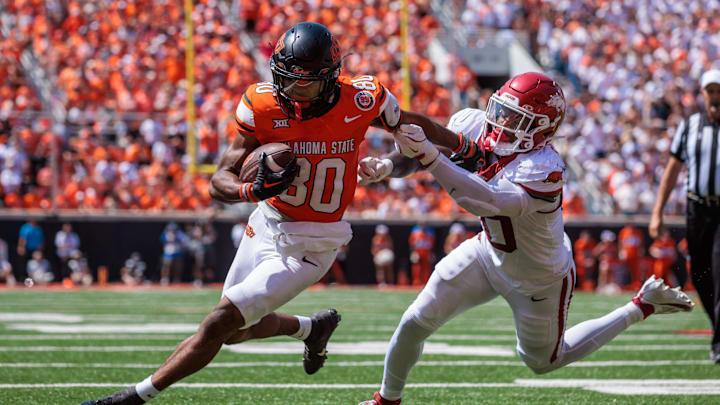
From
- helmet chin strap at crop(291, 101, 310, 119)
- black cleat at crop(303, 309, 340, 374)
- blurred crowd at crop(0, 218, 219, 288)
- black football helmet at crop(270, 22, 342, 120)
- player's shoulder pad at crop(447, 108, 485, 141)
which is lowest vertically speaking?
blurred crowd at crop(0, 218, 219, 288)

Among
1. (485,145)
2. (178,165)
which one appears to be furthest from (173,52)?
(485,145)

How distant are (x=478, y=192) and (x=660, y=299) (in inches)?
49.1

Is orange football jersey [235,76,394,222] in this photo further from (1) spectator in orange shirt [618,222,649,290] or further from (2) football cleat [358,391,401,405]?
(1) spectator in orange shirt [618,222,649,290]

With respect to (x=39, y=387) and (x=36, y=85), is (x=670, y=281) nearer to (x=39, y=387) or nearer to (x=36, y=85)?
(x=36, y=85)

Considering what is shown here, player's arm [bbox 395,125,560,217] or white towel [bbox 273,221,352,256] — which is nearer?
player's arm [bbox 395,125,560,217]

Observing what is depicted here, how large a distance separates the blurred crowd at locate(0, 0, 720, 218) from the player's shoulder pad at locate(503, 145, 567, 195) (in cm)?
1154

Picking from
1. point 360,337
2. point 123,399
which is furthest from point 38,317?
point 123,399

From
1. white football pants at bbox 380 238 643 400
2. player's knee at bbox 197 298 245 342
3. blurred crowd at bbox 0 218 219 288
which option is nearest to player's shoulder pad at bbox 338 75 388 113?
white football pants at bbox 380 238 643 400

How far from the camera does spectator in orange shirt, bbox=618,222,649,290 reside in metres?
14.7

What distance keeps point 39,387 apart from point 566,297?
2.46m

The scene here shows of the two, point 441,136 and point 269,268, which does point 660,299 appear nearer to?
point 441,136

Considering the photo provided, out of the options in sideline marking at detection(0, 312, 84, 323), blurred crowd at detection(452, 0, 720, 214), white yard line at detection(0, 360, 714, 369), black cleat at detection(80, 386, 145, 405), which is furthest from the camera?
blurred crowd at detection(452, 0, 720, 214)

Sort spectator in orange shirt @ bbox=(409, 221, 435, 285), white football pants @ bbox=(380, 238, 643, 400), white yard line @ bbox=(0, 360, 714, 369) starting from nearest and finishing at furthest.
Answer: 1. white football pants @ bbox=(380, 238, 643, 400)
2. white yard line @ bbox=(0, 360, 714, 369)
3. spectator in orange shirt @ bbox=(409, 221, 435, 285)

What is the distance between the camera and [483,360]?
236 inches
